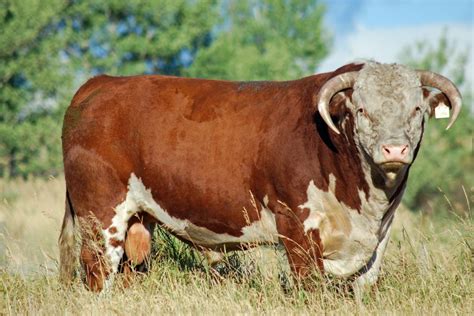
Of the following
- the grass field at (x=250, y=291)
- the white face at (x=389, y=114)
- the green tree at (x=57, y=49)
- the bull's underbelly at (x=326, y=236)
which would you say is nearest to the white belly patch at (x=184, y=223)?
the bull's underbelly at (x=326, y=236)

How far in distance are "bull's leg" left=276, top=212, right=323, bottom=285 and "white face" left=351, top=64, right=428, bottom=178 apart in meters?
0.73

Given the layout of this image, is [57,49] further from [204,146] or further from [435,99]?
[435,99]

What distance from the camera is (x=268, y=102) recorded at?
660 centimetres

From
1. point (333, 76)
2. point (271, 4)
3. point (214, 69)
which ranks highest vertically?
point (271, 4)

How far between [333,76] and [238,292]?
5.83 ft

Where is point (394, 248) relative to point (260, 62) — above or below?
below

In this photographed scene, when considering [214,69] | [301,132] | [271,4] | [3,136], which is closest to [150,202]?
[301,132]

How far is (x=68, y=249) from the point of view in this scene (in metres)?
7.30

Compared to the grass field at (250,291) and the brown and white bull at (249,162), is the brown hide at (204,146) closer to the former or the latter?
the brown and white bull at (249,162)

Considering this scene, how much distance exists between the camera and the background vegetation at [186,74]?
6137mm

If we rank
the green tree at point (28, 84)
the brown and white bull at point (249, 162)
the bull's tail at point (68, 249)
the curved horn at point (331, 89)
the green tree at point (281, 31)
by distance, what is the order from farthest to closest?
the green tree at point (281, 31), the green tree at point (28, 84), the bull's tail at point (68, 249), the brown and white bull at point (249, 162), the curved horn at point (331, 89)

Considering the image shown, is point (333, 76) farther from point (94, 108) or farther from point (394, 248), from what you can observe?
point (394, 248)

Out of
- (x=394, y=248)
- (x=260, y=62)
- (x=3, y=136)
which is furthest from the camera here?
(x=260, y=62)

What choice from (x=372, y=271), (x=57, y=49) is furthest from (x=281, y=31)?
(x=372, y=271)
